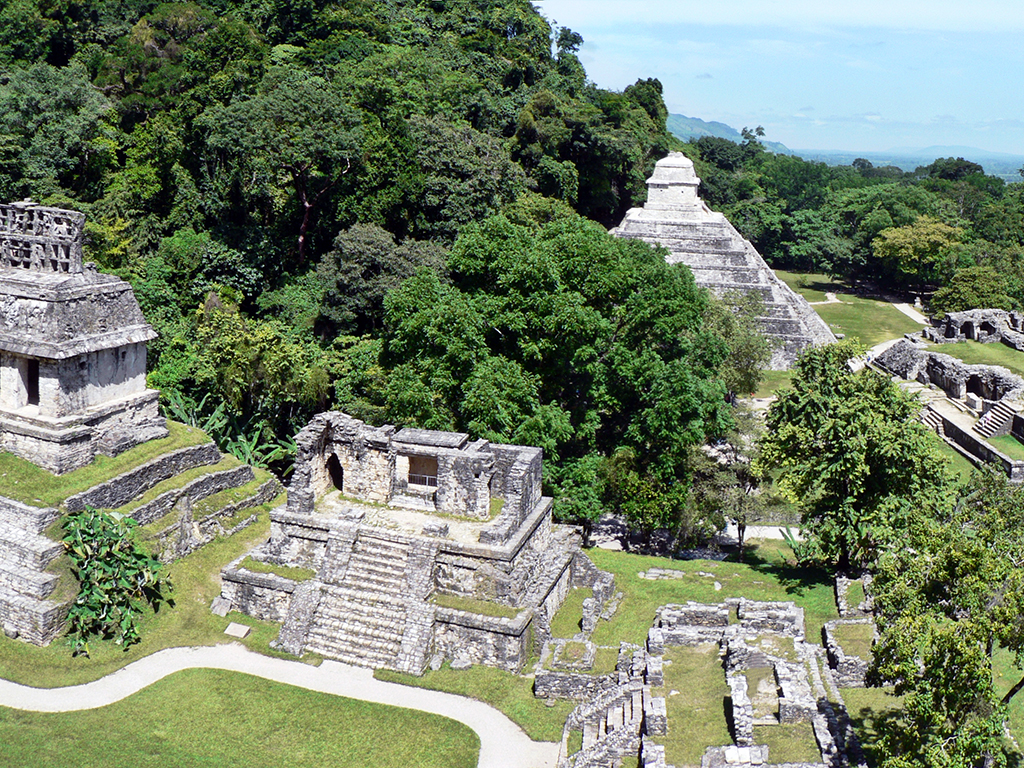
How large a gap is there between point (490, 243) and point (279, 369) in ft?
23.4

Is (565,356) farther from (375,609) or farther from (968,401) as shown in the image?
(968,401)

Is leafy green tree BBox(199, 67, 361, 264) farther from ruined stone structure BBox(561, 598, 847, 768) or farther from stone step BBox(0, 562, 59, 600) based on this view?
ruined stone structure BBox(561, 598, 847, 768)

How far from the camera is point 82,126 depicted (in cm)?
3547

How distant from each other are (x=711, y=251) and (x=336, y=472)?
3081cm

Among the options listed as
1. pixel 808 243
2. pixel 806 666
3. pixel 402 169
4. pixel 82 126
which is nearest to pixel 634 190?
pixel 808 243

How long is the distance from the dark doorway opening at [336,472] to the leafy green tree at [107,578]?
4.24 meters

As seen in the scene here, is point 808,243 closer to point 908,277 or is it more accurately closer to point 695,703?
point 908,277

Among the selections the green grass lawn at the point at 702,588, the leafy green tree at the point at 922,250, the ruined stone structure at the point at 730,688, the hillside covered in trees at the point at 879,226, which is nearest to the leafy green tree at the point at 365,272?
the green grass lawn at the point at 702,588

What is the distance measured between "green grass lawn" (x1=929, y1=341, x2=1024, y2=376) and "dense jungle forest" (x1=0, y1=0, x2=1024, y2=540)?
28.7 ft

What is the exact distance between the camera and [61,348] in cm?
2047

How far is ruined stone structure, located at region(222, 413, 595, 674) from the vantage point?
18.3 m

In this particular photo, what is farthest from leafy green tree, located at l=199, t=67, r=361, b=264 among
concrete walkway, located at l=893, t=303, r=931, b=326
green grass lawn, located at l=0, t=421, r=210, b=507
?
concrete walkway, located at l=893, t=303, r=931, b=326

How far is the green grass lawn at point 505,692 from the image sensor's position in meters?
16.5

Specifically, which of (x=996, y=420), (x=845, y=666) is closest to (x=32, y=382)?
(x=845, y=666)
